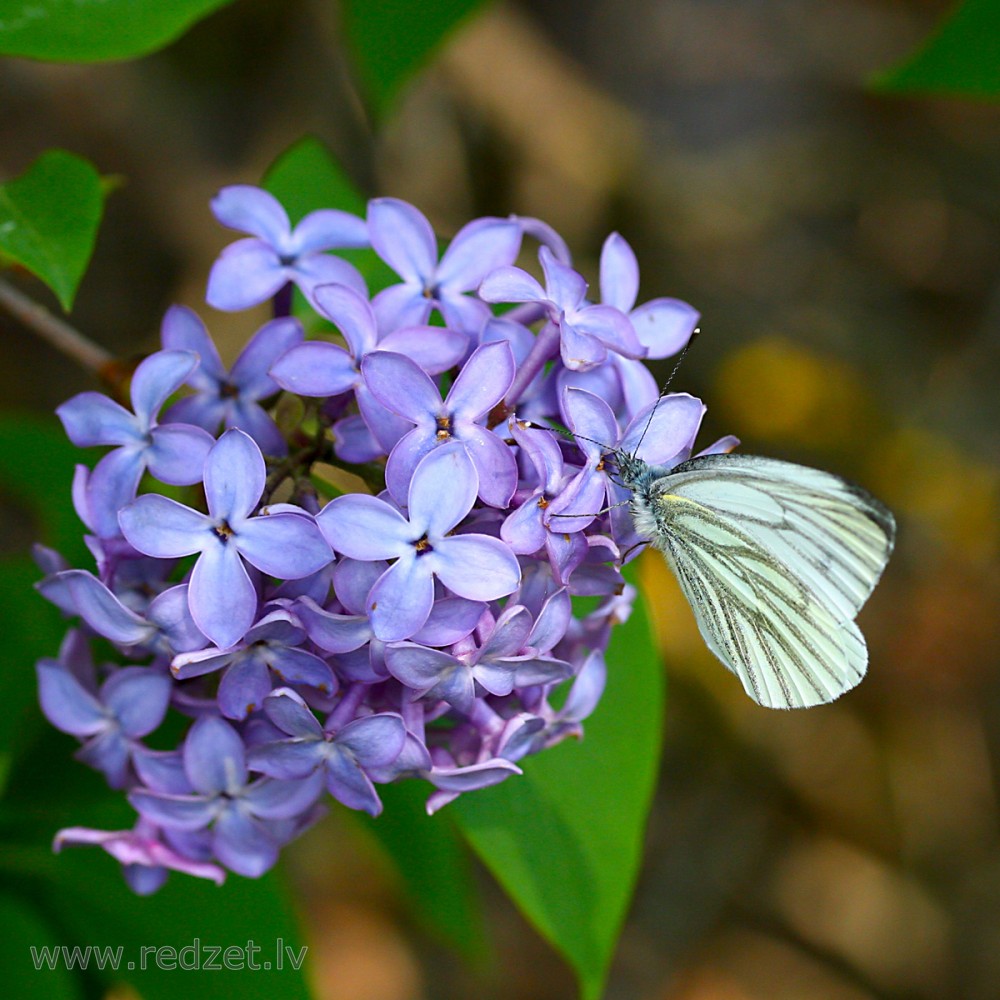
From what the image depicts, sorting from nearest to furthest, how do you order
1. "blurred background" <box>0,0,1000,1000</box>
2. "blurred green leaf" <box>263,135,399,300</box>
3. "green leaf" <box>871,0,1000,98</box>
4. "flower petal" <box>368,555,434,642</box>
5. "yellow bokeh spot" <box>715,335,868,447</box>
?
1. "flower petal" <box>368,555,434,642</box>
2. "green leaf" <box>871,0,1000,98</box>
3. "blurred green leaf" <box>263,135,399,300</box>
4. "blurred background" <box>0,0,1000,1000</box>
5. "yellow bokeh spot" <box>715,335,868,447</box>

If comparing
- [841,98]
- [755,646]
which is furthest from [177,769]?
[841,98]

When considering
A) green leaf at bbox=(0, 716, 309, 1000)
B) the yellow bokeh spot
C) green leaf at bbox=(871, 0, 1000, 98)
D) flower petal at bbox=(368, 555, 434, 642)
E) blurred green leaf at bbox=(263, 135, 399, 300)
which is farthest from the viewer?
the yellow bokeh spot

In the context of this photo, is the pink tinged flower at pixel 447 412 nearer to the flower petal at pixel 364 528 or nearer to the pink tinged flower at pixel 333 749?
the flower petal at pixel 364 528

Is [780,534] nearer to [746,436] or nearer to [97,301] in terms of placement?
[746,436]

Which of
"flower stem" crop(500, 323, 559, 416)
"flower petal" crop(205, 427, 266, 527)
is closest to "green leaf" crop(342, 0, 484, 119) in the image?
"flower stem" crop(500, 323, 559, 416)

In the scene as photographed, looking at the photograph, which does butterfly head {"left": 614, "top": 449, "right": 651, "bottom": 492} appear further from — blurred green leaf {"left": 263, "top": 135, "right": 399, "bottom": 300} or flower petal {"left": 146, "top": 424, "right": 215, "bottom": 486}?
blurred green leaf {"left": 263, "top": 135, "right": 399, "bottom": 300}

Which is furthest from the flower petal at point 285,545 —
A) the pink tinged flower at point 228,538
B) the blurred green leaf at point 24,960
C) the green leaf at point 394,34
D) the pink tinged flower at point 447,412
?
the green leaf at point 394,34

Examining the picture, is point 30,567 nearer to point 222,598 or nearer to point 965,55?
point 222,598

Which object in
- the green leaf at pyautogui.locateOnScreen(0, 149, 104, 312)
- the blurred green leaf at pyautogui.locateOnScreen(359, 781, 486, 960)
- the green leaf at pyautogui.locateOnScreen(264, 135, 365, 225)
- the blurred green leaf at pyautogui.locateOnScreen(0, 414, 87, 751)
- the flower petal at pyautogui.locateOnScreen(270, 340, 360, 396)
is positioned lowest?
the blurred green leaf at pyautogui.locateOnScreen(359, 781, 486, 960)
